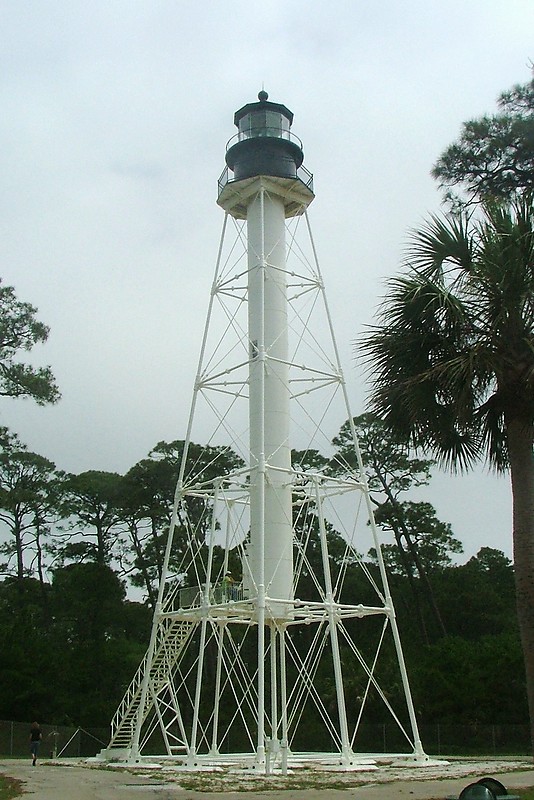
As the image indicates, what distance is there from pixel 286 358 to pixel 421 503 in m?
23.5

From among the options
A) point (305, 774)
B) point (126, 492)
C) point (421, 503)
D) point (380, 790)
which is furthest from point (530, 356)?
point (126, 492)

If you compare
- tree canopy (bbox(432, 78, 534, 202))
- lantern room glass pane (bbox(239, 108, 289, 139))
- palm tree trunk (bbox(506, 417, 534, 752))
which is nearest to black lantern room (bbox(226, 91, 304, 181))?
lantern room glass pane (bbox(239, 108, 289, 139))

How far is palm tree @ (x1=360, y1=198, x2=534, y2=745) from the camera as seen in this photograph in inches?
460

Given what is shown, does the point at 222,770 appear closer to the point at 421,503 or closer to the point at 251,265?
the point at 251,265

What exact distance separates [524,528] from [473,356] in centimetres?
226

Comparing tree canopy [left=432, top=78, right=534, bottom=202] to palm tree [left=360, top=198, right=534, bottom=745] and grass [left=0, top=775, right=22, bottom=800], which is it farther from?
grass [left=0, top=775, right=22, bottom=800]

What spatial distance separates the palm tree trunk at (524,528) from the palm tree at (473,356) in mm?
12

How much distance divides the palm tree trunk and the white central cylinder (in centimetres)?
983

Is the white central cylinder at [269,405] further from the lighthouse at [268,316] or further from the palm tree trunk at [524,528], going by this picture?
the palm tree trunk at [524,528]

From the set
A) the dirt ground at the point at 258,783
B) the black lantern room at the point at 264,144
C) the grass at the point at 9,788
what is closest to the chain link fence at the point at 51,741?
the dirt ground at the point at 258,783

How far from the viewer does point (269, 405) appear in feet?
76.1

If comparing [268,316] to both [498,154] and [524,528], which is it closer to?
[498,154]

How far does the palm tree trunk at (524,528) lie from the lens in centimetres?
1076

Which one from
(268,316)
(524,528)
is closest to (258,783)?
(524,528)
